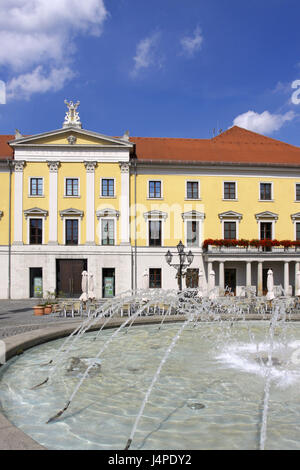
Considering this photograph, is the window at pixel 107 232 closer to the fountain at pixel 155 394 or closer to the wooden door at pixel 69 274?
the wooden door at pixel 69 274

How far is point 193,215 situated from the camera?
30.9 m

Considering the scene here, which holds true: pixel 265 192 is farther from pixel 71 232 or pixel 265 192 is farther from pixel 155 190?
pixel 71 232

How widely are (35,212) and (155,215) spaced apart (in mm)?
10183

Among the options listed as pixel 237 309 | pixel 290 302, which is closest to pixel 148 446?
pixel 237 309

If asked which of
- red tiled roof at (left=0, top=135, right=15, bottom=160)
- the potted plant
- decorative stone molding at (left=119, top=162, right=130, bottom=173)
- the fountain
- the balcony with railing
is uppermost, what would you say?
red tiled roof at (left=0, top=135, right=15, bottom=160)

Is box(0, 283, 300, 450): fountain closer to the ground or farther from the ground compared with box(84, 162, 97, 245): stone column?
closer to the ground

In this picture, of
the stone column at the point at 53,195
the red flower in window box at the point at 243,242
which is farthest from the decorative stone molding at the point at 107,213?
the red flower in window box at the point at 243,242

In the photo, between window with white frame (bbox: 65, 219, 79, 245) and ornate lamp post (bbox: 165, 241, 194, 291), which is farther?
window with white frame (bbox: 65, 219, 79, 245)

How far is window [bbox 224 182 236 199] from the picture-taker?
31.4 m

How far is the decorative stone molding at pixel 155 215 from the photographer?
30344mm

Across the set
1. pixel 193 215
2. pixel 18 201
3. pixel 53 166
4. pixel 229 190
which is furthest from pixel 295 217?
pixel 18 201

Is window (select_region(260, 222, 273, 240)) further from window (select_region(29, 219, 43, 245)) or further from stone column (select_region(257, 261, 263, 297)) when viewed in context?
window (select_region(29, 219, 43, 245))

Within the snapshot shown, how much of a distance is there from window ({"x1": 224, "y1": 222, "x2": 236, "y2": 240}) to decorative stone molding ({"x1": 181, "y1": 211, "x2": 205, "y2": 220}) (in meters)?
2.31

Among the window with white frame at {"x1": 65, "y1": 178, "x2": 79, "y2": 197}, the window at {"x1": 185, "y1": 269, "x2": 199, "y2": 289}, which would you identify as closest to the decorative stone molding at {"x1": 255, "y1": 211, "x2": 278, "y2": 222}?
the window at {"x1": 185, "y1": 269, "x2": 199, "y2": 289}
